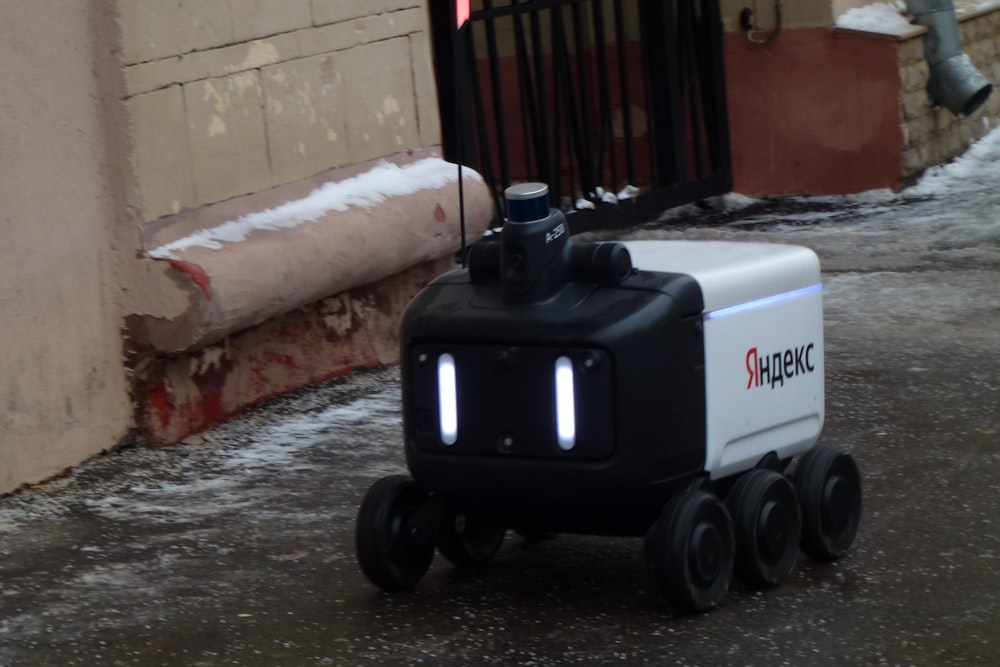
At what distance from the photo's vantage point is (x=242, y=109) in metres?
5.88

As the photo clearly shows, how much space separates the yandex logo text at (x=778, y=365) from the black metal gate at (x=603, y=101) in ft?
13.3

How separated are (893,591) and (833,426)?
163cm

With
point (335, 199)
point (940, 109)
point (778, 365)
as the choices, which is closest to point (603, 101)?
point (940, 109)

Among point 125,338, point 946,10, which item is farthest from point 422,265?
point 946,10

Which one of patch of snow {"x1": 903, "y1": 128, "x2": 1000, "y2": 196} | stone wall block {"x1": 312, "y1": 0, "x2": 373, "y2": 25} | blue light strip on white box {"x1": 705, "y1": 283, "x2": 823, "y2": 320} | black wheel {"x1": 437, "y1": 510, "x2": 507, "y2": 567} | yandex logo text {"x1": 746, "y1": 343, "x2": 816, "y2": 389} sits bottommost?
patch of snow {"x1": 903, "y1": 128, "x2": 1000, "y2": 196}

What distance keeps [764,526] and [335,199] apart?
9.10 ft

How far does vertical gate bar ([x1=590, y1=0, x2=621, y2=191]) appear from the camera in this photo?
29.6 feet

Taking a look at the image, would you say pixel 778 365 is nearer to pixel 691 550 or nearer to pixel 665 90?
pixel 691 550

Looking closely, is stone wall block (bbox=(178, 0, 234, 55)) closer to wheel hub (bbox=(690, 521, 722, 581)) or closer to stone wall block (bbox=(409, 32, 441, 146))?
stone wall block (bbox=(409, 32, 441, 146))

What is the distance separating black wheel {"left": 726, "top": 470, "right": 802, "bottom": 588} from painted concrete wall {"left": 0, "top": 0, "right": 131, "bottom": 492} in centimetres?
230

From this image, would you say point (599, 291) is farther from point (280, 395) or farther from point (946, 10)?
point (946, 10)

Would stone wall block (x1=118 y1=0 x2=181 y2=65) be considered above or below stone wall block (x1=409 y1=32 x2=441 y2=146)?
above

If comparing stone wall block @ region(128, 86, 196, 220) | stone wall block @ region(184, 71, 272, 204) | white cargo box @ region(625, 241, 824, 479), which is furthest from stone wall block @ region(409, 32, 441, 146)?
white cargo box @ region(625, 241, 824, 479)

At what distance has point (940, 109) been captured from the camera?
10.3 m
